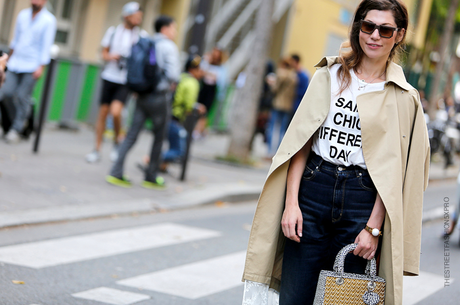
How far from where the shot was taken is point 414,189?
9.80 feet

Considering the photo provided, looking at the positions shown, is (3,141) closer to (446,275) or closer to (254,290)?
(446,275)

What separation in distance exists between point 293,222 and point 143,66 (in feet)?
17.7

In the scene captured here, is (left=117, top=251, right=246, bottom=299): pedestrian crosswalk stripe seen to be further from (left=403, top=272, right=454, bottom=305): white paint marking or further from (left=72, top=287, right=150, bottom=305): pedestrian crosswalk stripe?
(left=403, top=272, right=454, bottom=305): white paint marking

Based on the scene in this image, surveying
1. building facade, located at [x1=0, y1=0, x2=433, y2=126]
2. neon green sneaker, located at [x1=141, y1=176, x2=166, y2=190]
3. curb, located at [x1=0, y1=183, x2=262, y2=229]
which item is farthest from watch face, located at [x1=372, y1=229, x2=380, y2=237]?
neon green sneaker, located at [x1=141, y1=176, x2=166, y2=190]

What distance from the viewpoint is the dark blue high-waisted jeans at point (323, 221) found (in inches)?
117

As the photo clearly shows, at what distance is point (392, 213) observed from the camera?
2875 millimetres

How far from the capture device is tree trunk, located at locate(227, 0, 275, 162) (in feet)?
39.2

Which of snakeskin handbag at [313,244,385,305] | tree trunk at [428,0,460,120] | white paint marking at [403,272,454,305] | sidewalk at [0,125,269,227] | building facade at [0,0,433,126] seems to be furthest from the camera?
tree trunk at [428,0,460,120]

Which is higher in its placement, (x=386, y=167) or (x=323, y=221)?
(x=386, y=167)

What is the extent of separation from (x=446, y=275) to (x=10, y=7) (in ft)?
34.9

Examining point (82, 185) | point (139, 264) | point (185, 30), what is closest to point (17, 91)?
point (82, 185)

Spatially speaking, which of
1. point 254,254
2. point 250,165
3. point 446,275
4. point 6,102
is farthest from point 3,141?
point 254,254

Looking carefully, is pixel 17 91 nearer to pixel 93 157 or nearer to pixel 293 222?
pixel 93 157

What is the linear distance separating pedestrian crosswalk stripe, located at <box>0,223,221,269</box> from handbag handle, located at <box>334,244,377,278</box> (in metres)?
2.86
